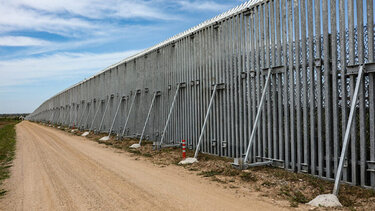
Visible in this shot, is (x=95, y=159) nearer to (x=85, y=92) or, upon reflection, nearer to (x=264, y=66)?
(x=264, y=66)

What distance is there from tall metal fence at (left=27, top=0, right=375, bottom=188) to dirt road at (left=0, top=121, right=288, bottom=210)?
273 cm

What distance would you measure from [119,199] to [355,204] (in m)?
5.20

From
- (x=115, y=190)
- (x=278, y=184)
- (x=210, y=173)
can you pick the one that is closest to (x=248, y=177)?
(x=278, y=184)

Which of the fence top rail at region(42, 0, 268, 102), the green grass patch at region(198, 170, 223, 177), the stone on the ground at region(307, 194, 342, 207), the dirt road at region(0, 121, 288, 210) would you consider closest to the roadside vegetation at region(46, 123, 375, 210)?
the green grass patch at region(198, 170, 223, 177)

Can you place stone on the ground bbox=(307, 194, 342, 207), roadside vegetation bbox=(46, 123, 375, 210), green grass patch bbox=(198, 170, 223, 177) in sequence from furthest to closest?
1. green grass patch bbox=(198, 170, 223, 177)
2. roadside vegetation bbox=(46, 123, 375, 210)
3. stone on the ground bbox=(307, 194, 342, 207)

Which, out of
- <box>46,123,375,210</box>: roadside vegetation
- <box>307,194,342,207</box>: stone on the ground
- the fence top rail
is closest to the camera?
→ <box>307,194,342,207</box>: stone on the ground

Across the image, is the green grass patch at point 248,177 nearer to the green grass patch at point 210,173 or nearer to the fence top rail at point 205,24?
the green grass patch at point 210,173

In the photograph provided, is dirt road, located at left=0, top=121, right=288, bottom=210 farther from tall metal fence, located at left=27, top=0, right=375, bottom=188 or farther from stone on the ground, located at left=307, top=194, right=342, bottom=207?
tall metal fence, located at left=27, top=0, right=375, bottom=188

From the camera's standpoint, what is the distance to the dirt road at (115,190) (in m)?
6.88

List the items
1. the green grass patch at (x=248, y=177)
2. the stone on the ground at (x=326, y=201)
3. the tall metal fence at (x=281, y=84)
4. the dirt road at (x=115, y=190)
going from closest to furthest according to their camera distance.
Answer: the stone on the ground at (x=326, y=201) < the dirt road at (x=115, y=190) < the tall metal fence at (x=281, y=84) < the green grass patch at (x=248, y=177)

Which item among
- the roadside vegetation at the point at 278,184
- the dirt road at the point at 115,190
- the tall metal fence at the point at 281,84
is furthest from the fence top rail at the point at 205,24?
the dirt road at the point at 115,190

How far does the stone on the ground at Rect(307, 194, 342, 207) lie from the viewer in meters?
6.31

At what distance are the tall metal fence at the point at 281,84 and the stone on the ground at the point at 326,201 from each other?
1.65m

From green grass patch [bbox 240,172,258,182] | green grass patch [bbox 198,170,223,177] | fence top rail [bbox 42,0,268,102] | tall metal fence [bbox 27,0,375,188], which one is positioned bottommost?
green grass patch [bbox 198,170,223,177]
